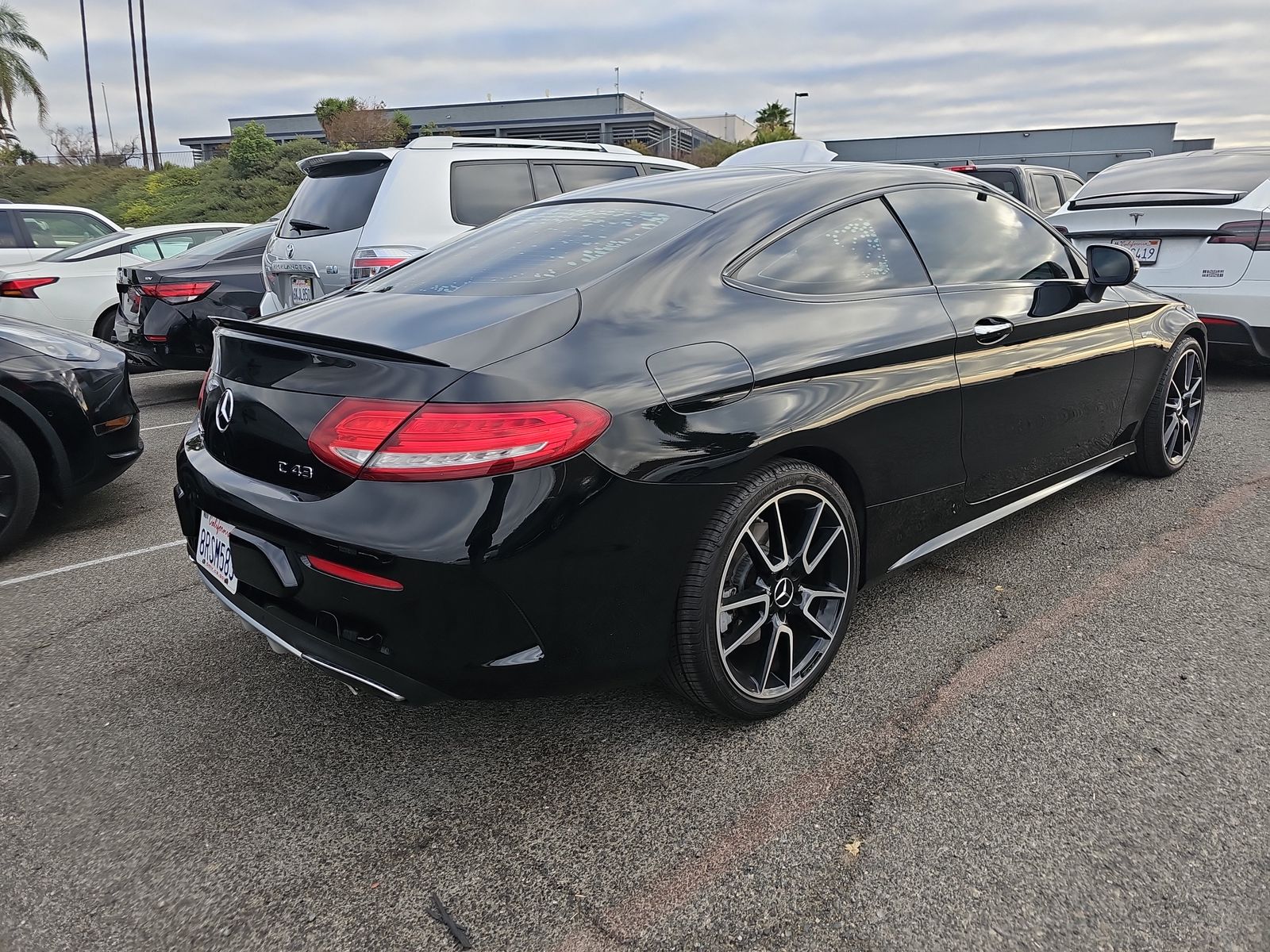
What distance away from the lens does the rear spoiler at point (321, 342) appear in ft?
6.68

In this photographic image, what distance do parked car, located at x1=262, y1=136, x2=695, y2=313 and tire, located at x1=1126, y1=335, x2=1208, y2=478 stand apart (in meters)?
3.94

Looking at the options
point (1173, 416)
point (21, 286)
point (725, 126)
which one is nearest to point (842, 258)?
point (1173, 416)

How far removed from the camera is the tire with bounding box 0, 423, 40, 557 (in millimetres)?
3896

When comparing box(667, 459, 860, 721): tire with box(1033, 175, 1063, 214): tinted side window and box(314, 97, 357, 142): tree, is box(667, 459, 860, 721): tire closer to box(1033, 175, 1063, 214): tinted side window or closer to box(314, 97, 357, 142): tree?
box(1033, 175, 1063, 214): tinted side window

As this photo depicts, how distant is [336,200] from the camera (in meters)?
5.81

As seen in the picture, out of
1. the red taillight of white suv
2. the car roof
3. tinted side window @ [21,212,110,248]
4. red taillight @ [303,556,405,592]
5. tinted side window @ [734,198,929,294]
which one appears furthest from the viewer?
tinted side window @ [21,212,110,248]

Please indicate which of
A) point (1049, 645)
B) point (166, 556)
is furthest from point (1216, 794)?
point (166, 556)

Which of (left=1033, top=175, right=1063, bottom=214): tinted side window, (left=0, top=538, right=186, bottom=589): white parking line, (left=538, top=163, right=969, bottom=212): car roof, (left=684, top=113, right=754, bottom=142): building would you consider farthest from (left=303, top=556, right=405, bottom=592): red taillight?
(left=684, top=113, right=754, bottom=142): building

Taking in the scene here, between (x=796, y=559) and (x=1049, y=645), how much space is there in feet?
3.35

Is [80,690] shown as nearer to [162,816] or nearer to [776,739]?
[162,816]

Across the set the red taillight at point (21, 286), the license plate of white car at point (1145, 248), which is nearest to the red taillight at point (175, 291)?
the red taillight at point (21, 286)

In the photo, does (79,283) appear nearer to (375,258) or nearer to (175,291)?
(175,291)

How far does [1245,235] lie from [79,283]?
9274 mm

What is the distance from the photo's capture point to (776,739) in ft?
8.02
